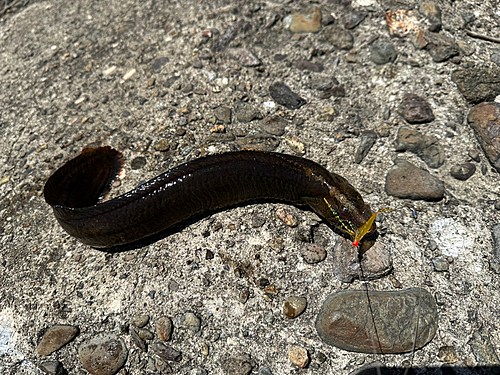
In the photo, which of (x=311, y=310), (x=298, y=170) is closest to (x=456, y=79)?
(x=298, y=170)

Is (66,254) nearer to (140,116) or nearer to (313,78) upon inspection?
(140,116)

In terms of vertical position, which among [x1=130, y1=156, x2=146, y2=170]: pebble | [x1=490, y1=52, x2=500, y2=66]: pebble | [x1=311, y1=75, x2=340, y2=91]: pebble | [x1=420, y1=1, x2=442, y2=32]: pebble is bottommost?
[x1=490, y1=52, x2=500, y2=66]: pebble

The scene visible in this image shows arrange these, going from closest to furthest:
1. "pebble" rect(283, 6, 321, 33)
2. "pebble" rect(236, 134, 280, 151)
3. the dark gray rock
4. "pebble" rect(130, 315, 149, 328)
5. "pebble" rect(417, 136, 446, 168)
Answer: the dark gray rock, "pebble" rect(130, 315, 149, 328), "pebble" rect(417, 136, 446, 168), "pebble" rect(236, 134, 280, 151), "pebble" rect(283, 6, 321, 33)

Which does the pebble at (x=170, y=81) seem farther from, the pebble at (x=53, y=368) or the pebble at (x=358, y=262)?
Result: the pebble at (x=53, y=368)

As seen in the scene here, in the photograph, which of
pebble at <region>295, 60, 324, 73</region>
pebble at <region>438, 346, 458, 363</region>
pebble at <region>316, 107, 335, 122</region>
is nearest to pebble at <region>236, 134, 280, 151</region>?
pebble at <region>316, 107, 335, 122</region>

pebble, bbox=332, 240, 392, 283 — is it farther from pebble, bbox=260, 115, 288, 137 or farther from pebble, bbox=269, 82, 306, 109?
pebble, bbox=269, 82, 306, 109

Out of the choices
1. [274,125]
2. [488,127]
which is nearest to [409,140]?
[488,127]

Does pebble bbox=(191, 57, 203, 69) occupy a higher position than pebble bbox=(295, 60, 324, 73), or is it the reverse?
pebble bbox=(191, 57, 203, 69)
